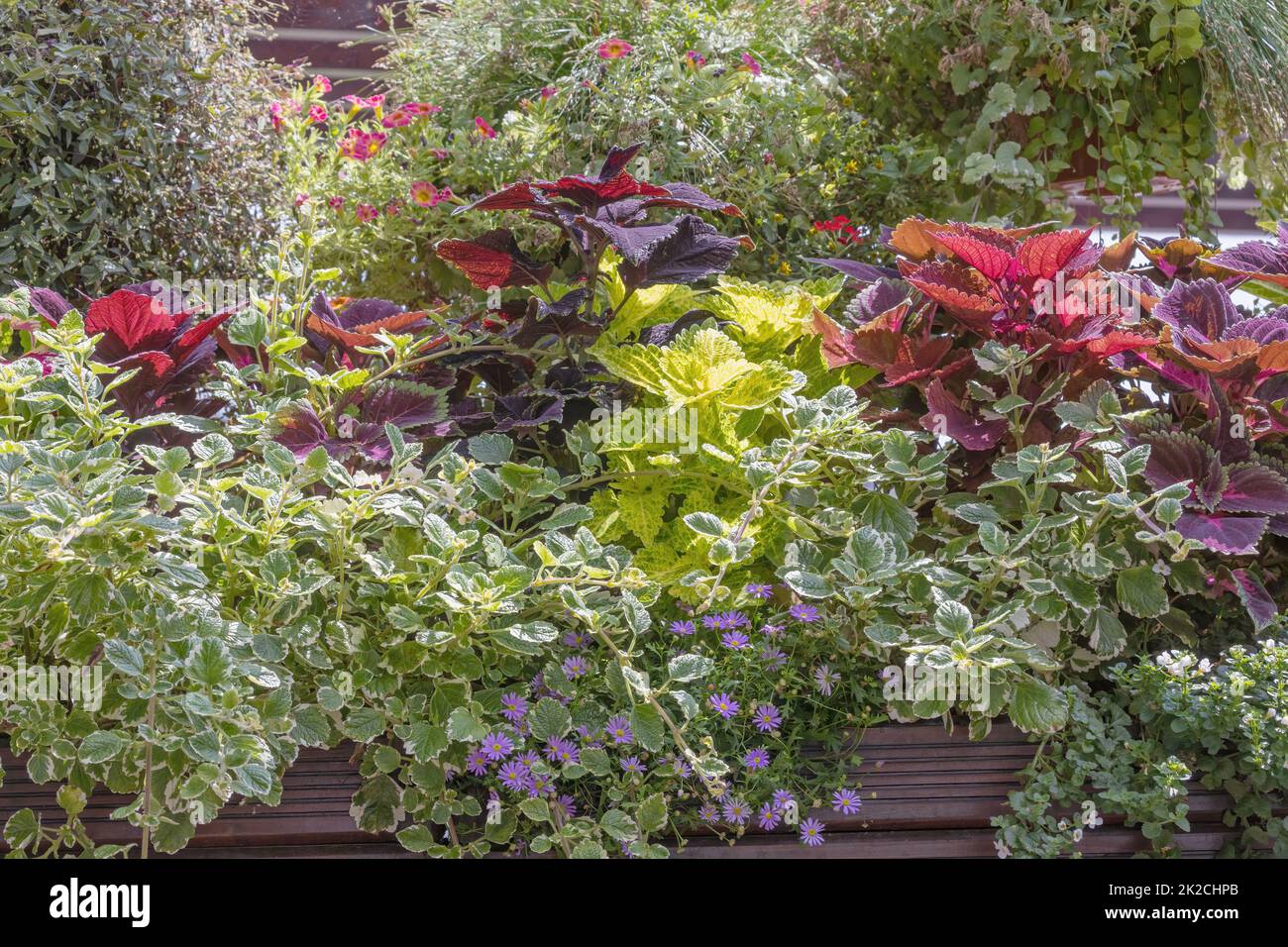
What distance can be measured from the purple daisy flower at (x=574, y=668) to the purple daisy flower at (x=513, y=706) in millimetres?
59

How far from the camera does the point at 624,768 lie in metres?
→ 1.09

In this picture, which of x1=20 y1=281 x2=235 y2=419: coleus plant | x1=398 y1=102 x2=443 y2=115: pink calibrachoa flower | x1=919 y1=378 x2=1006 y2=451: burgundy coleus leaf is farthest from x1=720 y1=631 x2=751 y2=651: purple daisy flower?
x1=398 y1=102 x2=443 y2=115: pink calibrachoa flower

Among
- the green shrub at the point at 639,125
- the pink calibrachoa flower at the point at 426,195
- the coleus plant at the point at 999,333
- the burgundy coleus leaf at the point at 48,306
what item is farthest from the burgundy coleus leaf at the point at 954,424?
the pink calibrachoa flower at the point at 426,195

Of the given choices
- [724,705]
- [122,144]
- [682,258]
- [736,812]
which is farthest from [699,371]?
[122,144]

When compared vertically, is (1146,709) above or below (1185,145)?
below

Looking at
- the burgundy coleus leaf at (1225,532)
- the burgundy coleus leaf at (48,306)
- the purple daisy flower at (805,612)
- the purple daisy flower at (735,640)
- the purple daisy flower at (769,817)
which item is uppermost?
the burgundy coleus leaf at (48,306)

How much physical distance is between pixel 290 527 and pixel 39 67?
102 centimetres

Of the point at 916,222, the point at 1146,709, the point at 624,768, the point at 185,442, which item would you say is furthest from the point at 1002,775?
the point at 185,442

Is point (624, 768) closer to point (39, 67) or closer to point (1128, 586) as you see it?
point (1128, 586)

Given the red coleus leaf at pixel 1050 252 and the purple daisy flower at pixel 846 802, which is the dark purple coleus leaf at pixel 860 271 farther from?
the purple daisy flower at pixel 846 802

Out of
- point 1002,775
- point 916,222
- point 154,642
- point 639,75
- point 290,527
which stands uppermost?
point 639,75

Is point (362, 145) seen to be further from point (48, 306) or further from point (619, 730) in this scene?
point (619, 730)

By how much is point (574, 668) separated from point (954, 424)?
1.71 ft

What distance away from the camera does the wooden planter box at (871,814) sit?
1.08 meters
